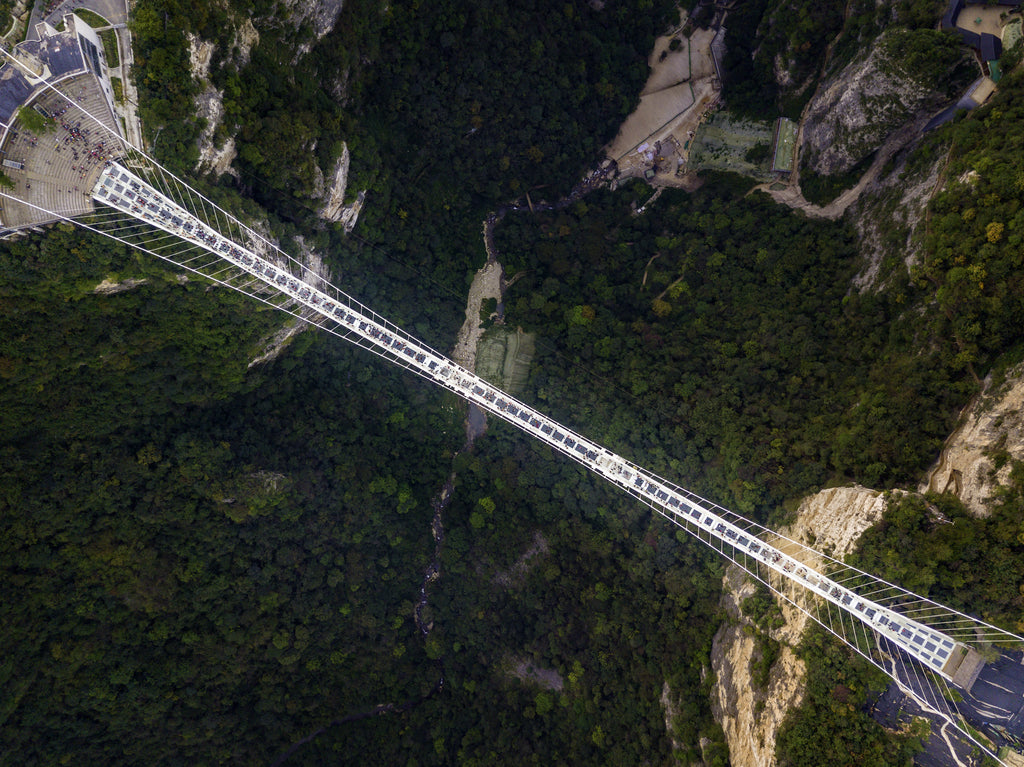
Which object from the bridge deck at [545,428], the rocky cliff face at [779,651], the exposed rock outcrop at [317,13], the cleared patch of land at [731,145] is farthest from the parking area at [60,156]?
the cleared patch of land at [731,145]

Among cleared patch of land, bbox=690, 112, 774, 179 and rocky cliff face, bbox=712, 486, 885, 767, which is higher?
cleared patch of land, bbox=690, 112, 774, 179

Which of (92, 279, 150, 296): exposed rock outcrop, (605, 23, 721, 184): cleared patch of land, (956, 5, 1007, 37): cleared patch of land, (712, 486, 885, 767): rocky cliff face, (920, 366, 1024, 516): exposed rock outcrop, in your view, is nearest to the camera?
(920, 366, 1024, 516): exposed rock outcrop

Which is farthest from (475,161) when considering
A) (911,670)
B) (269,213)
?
(911,670)

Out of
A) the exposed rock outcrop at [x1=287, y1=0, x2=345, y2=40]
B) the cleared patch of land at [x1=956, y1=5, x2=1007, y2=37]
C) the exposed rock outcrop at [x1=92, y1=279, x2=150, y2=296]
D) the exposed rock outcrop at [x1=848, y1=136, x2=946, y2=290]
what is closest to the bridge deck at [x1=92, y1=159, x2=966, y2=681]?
the exposed rock outcrop at [x1=92, y1=279, x2=150, y2=296]

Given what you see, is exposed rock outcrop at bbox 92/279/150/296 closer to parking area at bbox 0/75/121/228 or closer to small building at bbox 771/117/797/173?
parking area at bbox 0/75/121/228

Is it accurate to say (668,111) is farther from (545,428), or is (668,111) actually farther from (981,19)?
(545,428)

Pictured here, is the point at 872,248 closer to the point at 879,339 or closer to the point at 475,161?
the point at 879,339

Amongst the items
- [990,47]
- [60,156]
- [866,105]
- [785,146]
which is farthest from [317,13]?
[990,47]
